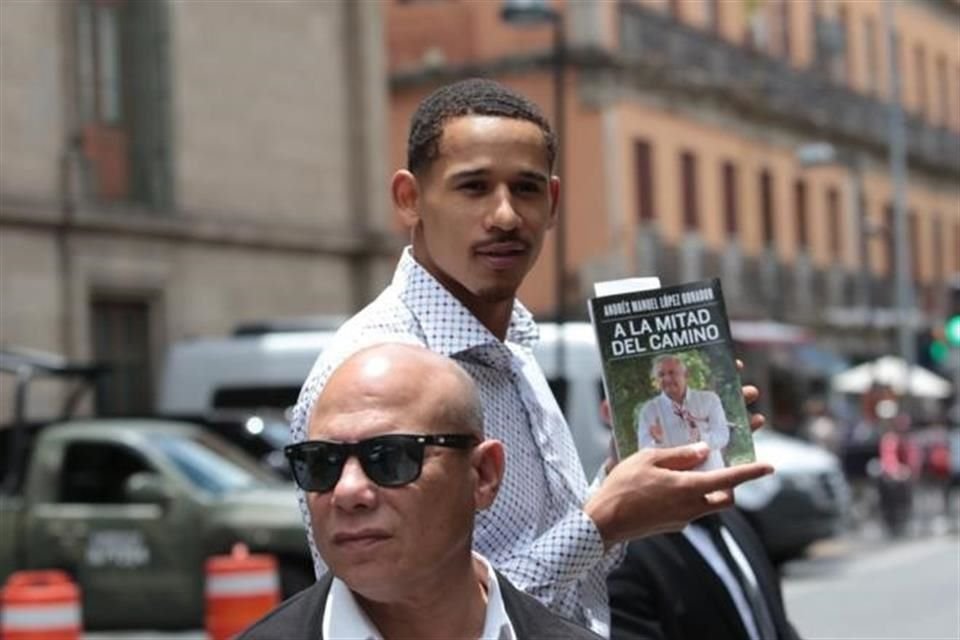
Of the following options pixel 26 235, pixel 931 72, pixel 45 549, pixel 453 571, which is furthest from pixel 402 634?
pixel 931 72

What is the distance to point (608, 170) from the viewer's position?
123 ft

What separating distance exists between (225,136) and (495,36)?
1118 centimetres

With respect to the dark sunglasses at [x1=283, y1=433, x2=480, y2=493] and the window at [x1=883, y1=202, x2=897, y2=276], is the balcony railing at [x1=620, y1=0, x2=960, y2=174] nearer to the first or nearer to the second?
the window at [x1=883, y1=202, x2=897, y2=276]

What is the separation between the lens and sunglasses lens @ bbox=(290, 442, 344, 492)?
2.46m

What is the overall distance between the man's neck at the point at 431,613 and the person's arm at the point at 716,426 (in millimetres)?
621

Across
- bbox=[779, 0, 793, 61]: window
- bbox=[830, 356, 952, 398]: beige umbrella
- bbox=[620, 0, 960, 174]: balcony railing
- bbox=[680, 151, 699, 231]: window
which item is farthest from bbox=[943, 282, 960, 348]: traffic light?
Answer: bbox=[779, 0, 793, 61]: window

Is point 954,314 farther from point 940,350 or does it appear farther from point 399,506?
point 399,506

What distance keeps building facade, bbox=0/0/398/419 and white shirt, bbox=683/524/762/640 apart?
60.8 feet

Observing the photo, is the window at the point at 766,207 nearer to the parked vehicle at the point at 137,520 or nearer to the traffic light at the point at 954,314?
the traffic light at the point at 954,314

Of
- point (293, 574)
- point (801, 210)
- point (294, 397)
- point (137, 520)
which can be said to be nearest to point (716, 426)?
point (293, 574)

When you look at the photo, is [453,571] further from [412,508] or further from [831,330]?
[831,330]

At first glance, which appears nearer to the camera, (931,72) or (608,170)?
(608,170)

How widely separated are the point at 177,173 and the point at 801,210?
22141 mm

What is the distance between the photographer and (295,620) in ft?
8.25
